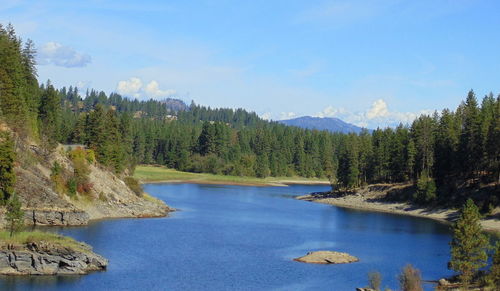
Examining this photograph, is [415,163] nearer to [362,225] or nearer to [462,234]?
[362,225]

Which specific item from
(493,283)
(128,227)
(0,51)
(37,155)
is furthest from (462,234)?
(0,51)

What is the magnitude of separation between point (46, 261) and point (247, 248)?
26962mm

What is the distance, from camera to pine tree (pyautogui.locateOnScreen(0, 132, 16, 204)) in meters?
72.4

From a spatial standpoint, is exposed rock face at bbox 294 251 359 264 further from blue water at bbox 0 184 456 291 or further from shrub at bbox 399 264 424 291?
shrub at bbox 399 264 424 291

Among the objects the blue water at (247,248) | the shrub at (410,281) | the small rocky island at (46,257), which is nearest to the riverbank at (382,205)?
the blue water at (247,248)

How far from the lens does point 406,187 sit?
13700cm

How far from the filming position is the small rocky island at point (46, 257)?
177 feet

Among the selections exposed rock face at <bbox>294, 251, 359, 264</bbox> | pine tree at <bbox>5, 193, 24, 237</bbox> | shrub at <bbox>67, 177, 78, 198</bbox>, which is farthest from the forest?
exposed rock face at <bbox>294, 251, 359, 264</bbox>

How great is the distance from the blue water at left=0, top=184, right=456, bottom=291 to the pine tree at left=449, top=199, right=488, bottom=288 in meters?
6.71

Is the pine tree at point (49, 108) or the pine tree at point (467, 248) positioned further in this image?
the pine tree at point (49, 108)

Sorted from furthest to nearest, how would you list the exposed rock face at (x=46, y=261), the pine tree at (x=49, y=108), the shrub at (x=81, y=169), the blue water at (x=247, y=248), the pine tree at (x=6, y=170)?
the pine tree at (x=49, y=108) → the shrub at (x=81, y=169) → the pine tree at (x=6, y=170) → the blue water at (x=247, y=248) → the exposed rock face at (x=46, y=261)

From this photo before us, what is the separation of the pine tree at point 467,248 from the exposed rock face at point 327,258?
16.5 m

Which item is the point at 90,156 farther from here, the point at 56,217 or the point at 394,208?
the point at 394,208

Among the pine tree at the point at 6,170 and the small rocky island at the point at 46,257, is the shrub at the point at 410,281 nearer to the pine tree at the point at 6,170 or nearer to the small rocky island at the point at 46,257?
the small rocky island at the point at 46,257
